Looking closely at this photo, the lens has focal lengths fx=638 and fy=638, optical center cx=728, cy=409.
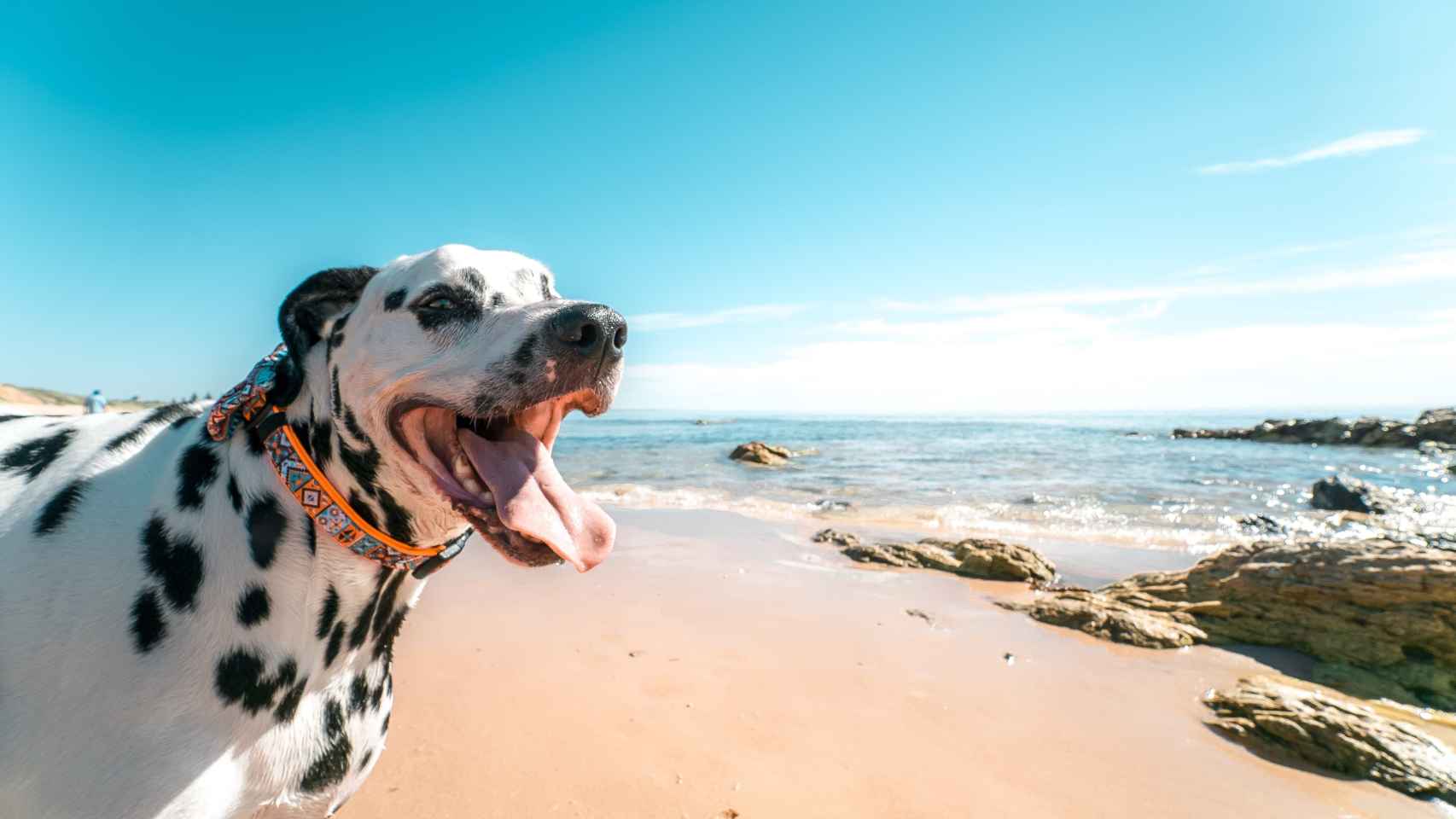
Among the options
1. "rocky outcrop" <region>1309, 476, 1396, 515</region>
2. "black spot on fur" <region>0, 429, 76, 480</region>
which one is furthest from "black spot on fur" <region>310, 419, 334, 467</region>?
"rocky outcrop" <region>1309, 476, 1396, 515</region>

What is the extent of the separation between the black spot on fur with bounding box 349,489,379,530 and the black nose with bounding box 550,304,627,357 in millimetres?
716

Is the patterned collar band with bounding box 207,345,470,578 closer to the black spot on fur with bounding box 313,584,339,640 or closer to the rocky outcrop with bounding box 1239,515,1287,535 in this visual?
the black spot on fur with bounding box 313,584,339,640

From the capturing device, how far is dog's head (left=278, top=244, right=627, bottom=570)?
179 centimetres

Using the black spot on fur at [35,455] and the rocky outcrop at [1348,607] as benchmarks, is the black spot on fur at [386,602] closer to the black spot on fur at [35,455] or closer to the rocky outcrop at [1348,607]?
the black spot on fur at [35,455]

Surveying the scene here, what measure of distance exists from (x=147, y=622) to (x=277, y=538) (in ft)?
1.08

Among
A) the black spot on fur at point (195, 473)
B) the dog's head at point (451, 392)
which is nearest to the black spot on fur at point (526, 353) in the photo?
the dog's head at point (451, 392)

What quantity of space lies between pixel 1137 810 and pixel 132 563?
4150 mm

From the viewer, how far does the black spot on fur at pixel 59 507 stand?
66.3 inches

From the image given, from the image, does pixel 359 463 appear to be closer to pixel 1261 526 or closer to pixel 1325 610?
pixel 1325 610

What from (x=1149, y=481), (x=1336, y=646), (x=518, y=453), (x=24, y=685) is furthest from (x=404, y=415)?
(x=1149, y=481)

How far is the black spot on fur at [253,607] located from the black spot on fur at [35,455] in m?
0.77

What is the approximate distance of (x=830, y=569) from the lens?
23.6 ft

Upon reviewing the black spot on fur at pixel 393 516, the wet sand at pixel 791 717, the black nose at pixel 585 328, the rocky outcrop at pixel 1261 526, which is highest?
the black nose at pixel 585 328

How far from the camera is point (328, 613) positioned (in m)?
1.82
